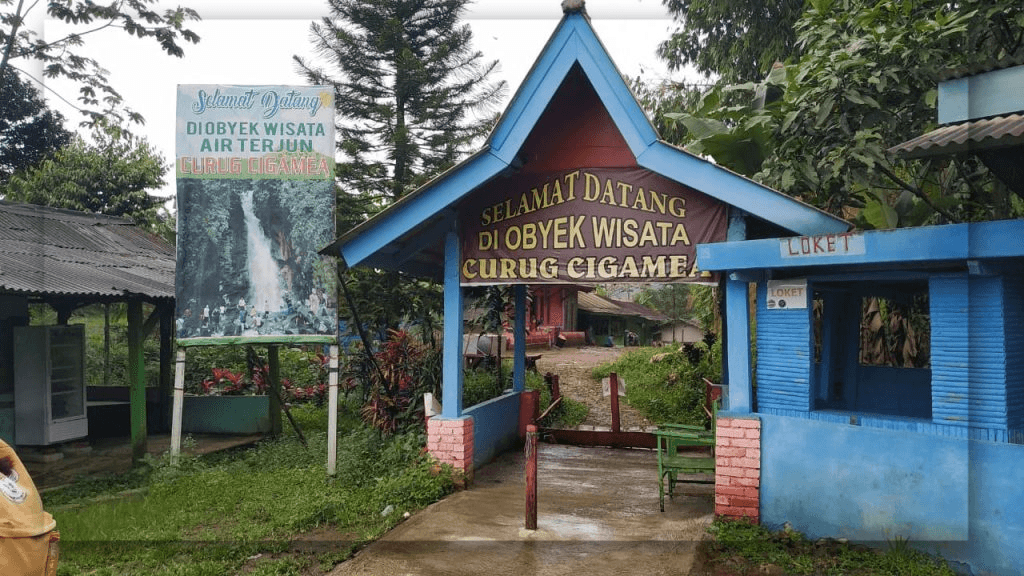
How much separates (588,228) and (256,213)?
405cm

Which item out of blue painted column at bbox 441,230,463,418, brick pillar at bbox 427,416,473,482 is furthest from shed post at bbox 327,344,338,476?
blue painted column at bbox 441,230,463,418

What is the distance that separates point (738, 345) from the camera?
6.81 m

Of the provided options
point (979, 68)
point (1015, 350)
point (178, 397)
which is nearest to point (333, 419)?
point (178, 397)

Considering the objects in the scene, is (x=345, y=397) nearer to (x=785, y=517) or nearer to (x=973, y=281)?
(x=785, y=517)

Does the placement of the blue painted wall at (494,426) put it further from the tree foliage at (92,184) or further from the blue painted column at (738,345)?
the tree foliage at (92,184)

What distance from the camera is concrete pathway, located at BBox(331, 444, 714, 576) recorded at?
230 inches

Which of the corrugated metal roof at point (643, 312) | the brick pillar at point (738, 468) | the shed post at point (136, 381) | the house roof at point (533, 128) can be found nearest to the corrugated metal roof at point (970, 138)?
the house roof at point (533, 128)

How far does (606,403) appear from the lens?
56.9ft

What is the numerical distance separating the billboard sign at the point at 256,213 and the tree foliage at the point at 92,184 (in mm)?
14840

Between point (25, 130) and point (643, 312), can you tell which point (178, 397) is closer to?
point (25, 130)

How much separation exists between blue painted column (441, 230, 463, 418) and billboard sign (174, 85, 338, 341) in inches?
59.0

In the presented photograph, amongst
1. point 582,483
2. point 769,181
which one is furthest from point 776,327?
point 582,483

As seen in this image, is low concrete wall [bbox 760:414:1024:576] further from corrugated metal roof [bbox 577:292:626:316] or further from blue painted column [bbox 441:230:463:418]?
corrugated metal roof [bbox 577:292:626:316]

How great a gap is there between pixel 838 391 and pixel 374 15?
1372cm
